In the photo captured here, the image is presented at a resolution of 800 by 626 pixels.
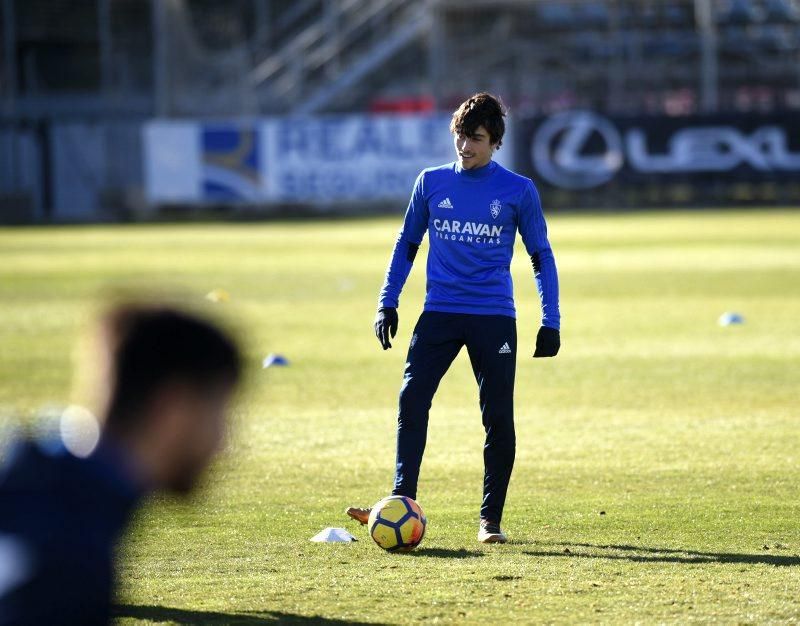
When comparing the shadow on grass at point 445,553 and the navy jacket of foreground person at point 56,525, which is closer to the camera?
the navy jacket of foreground person at point 56,525

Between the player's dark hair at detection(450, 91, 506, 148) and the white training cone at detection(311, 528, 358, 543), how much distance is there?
207 cm

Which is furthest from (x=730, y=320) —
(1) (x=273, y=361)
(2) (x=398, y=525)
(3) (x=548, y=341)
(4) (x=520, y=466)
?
(2) (x=398, y=525)

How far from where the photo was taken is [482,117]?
7.05 meters

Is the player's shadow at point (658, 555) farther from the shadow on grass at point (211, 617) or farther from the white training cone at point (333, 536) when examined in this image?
the shadow on grass at point (211, 617)

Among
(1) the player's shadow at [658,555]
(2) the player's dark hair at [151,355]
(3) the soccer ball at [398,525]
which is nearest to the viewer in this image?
(2) the player's dark hair at [151,355]

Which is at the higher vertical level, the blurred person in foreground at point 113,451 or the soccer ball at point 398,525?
the blurred person in foreground at point 113,451

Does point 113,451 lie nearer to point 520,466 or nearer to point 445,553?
point 445,553

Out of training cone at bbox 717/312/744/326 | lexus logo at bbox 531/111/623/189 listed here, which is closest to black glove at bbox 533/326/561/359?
training cone at bbox 717/312/744/326

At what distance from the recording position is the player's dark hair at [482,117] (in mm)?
7051

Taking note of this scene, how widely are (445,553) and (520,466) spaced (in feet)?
8.45

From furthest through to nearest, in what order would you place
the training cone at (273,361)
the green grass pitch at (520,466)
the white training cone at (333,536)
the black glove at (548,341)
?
the training cone at (273,361)
the white training cone at (333,536)
the black glove at (548,341)
the green grass pitch at (520,466)

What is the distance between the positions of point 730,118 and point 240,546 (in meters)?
36.4

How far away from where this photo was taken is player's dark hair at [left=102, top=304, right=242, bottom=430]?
10.3 ft

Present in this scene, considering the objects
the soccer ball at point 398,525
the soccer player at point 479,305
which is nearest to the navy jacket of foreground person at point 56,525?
the soccer ball at point 398,525
